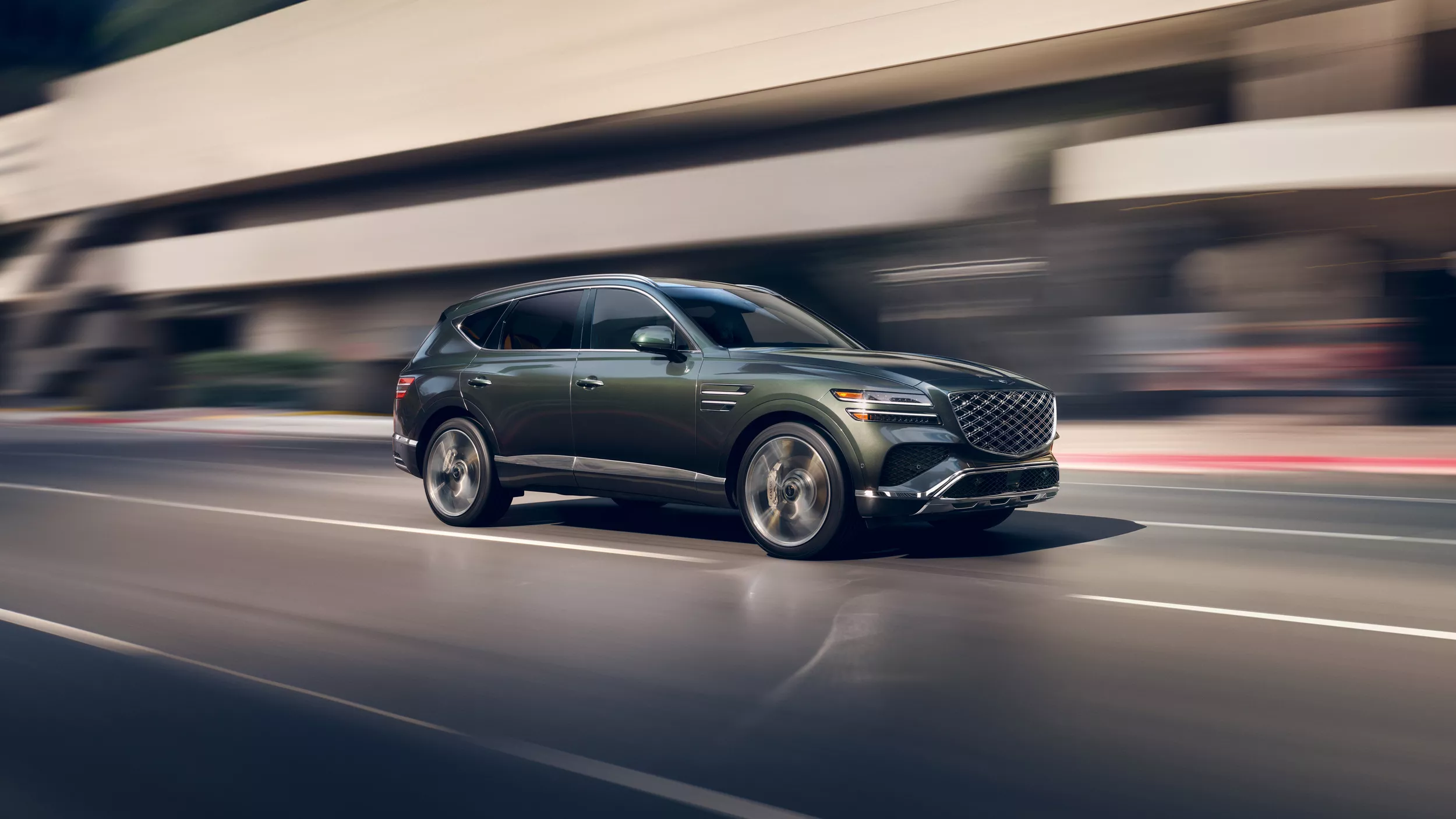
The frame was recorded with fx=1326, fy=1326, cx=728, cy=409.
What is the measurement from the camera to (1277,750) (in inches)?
163

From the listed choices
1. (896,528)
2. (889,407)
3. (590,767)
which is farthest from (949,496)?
(590,767)

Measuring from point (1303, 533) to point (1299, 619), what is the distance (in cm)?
333

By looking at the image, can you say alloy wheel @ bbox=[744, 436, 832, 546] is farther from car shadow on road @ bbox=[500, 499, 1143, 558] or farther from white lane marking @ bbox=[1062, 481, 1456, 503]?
→ white lane marking @ bbox=[1062, 481, 1456, 503]

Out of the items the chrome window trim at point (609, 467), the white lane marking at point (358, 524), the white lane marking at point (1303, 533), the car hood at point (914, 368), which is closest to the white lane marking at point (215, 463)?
the white lane marking at point (358, 524)

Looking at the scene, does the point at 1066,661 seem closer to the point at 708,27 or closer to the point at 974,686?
the point at 974,686

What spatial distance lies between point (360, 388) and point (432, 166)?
583 cm

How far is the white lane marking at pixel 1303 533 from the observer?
8.74m

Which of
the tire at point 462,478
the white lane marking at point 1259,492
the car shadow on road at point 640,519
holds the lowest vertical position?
the white lane marking at point 1259,492

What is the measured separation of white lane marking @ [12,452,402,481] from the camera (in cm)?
1422

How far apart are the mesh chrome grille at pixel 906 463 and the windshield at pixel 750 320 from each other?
56.5 inches

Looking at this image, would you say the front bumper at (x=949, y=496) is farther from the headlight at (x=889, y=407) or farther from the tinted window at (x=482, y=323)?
Answer: the tinted window at (x=482, y=323)

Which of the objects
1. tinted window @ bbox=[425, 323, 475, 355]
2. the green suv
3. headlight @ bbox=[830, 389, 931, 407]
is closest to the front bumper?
the green suv

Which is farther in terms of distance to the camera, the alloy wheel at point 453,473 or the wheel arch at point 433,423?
the wheel arch at point 433,423

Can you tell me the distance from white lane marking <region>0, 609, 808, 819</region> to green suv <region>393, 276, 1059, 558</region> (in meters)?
3.35
